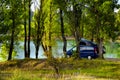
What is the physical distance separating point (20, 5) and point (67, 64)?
930 centimetres

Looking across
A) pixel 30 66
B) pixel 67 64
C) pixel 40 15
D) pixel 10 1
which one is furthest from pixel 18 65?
pixel 40 15

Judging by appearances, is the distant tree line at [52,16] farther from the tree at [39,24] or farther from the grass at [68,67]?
the grass at [68,67]

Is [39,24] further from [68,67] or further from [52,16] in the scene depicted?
→ [68,67]

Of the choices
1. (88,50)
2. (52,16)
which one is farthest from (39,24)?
(88,50)

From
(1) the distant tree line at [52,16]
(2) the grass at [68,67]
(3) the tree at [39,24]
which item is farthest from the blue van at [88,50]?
(2) the grass at [68,67]

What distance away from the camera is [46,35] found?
→ 38.7 meters

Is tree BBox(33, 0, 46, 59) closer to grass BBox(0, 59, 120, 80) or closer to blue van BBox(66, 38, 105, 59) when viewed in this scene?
blue van BBox(66, 38, 105, 59)

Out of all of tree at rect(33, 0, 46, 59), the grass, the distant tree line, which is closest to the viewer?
the grass

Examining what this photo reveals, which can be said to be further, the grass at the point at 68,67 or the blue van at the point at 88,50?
the blue van at the point at 88,50

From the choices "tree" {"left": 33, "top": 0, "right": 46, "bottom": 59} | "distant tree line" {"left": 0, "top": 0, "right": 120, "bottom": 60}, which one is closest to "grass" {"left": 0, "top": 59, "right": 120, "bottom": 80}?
"distant tree line" {"left": 0, "top": 0, "right": 120, "bottom": 60}

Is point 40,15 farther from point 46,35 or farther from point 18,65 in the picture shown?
point 18,65

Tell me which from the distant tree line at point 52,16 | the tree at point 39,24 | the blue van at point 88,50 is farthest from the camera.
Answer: the tree at point 39,24

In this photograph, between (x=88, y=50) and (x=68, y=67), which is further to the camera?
(x=88, y=50)

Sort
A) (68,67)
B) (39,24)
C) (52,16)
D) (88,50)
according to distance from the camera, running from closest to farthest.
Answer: (68,67), (52,16), (88,50), (39,24)
